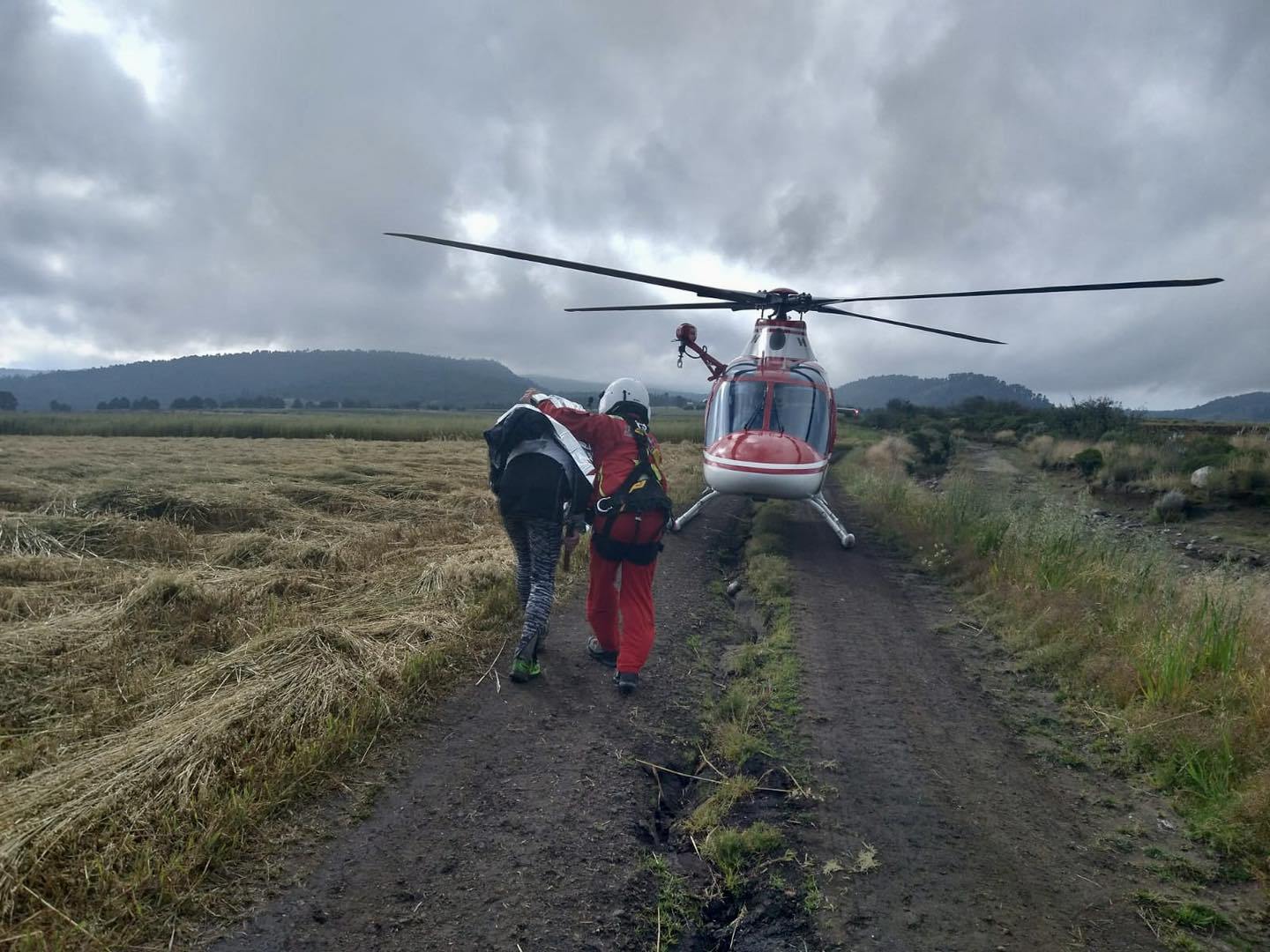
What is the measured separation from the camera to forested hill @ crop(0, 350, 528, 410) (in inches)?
1939

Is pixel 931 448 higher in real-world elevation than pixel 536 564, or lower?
lower

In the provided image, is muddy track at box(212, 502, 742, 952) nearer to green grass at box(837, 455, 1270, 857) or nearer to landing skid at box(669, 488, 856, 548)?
green grass at box(837, 455, 1270, 857)

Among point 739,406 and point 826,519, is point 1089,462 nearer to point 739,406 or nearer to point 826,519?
point 826,519

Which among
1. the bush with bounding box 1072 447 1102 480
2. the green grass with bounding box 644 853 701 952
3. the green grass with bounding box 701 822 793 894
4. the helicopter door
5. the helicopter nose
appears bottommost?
the green grass with bounding box 644 853 701 952

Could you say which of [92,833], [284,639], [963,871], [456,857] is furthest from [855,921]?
[284,639]

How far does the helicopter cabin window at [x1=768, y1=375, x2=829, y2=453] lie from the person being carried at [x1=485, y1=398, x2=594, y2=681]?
6126 mm

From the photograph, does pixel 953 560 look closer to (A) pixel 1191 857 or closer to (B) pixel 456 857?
(A) pixel 1191 857

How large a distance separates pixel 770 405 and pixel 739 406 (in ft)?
1.60

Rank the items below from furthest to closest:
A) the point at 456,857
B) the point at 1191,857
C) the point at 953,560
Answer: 1. the point at 953,560
2. the point at 1191,857
3. the point at 456,857

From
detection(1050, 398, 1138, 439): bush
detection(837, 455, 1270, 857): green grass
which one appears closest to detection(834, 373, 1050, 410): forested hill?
detection(1050, 398, 1138, 439): bush

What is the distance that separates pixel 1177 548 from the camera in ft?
46.5

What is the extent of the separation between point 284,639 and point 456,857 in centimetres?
→ 243

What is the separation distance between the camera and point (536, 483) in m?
4.91

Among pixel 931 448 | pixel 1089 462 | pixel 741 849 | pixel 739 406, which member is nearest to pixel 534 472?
pixel 741 849
